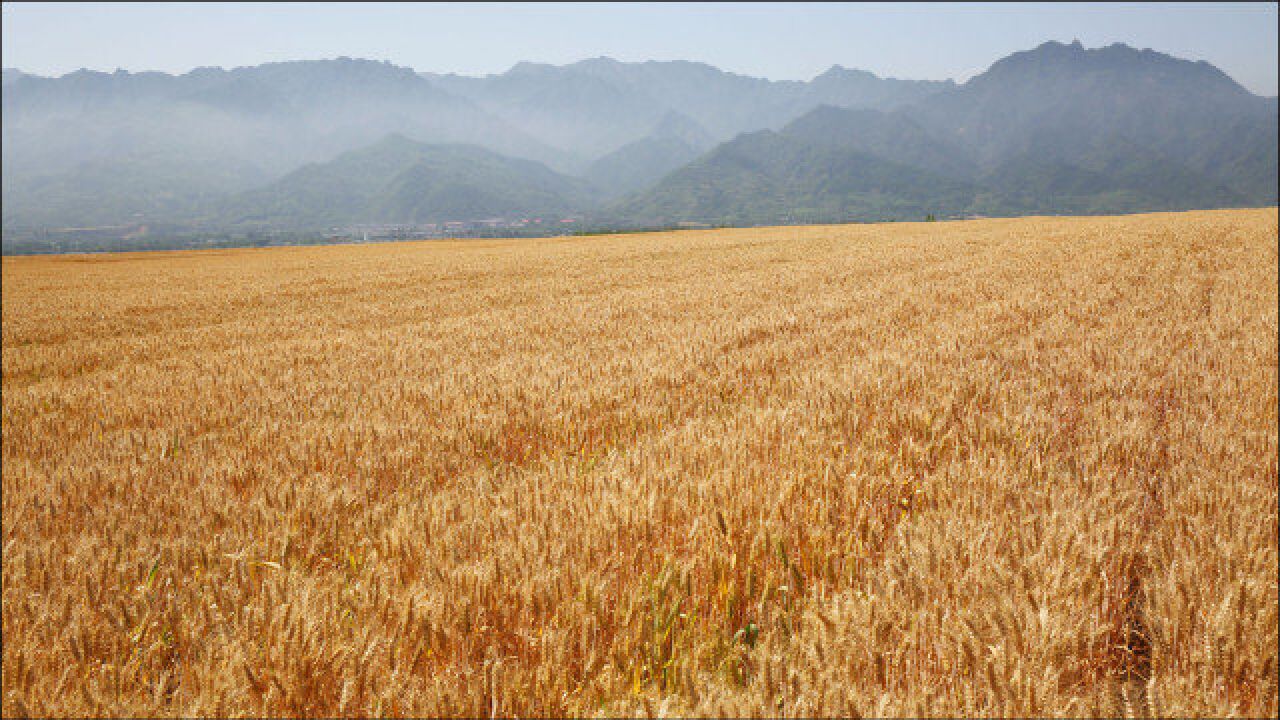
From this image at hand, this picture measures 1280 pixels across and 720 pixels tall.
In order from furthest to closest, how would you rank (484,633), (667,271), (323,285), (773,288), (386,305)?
(323,285), (667,271), (386,305), (773,288), (484,633)

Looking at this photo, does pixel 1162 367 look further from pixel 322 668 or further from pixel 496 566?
pixel 322 668

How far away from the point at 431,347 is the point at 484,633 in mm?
7393

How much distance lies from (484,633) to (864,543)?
1542 millimetres

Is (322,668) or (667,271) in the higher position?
(667,271)

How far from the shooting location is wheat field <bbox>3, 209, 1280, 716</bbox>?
1754 mm

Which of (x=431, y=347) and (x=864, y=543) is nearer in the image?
(x=864, y=543)

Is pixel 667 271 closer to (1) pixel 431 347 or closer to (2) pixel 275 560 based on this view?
(1) pixel 431 347

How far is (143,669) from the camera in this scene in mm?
1915

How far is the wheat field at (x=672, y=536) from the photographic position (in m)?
1.75

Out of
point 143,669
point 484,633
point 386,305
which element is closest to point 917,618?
point 484,633

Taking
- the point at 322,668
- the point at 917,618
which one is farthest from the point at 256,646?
the point at 917,618

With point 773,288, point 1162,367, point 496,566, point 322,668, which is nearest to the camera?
point 322,668

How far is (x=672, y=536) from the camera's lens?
8.82 feet

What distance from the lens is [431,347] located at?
9.01m
